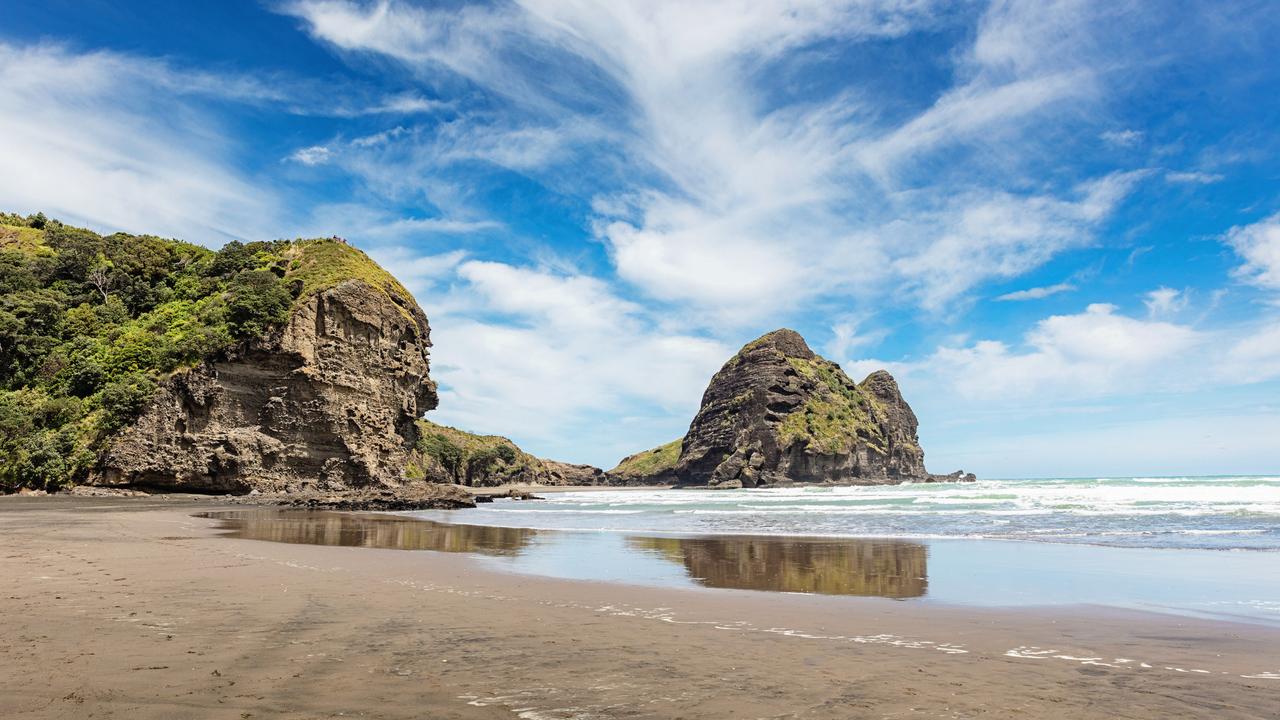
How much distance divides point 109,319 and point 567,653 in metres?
57.3

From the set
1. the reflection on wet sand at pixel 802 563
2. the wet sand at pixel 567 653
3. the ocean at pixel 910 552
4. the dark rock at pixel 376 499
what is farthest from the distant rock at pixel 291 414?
the wet sand at pixel 567 653

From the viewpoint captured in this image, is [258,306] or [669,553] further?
[258,306]

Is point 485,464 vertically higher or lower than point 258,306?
lower

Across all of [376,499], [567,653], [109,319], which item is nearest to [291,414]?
[376,499]

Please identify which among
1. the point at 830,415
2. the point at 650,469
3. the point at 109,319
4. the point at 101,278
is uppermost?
the point at 101,278

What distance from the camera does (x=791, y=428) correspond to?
121250mm

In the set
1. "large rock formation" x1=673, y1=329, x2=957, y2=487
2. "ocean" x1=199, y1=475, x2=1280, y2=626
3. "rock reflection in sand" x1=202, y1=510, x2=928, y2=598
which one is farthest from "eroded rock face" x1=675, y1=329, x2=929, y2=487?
"rock reflection in sand" x1=202, y1=510, x2=928, y2=598

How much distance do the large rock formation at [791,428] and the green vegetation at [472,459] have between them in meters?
31.8

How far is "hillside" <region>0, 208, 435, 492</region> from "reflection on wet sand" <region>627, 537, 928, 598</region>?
105 feet

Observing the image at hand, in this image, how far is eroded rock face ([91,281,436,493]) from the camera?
132 ft

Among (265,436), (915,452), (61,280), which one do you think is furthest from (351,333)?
(915,452)

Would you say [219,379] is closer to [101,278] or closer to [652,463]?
[101,278]

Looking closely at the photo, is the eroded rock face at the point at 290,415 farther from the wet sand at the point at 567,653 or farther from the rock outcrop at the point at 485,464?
the wet sand at the point at 567,653

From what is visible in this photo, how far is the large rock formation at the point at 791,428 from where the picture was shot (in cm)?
11912
